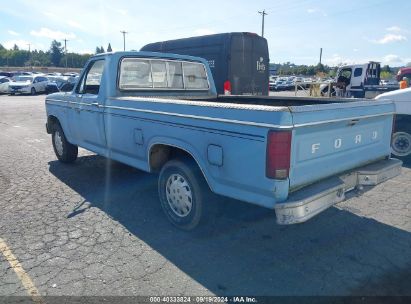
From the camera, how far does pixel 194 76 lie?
589 cm

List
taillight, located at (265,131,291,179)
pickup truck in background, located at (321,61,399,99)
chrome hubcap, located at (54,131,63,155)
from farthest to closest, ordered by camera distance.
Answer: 1. pickup truck in background, located at (321,61,399,99)
2. chrome hubcap, located at (54,131,63,155)
3. taillight, located at (265,131,291,179)

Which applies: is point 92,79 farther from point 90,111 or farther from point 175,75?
point 175,75

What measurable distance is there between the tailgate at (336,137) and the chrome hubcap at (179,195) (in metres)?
1.34

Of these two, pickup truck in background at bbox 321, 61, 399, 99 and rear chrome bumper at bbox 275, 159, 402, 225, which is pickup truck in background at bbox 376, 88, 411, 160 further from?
pickup truck in background at bbox 321, 61, 399, 99

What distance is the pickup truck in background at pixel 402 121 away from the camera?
665 cm

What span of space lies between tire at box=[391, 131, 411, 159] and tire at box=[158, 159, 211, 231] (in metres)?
5.25

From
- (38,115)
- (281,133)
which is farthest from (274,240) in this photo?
(38,115)

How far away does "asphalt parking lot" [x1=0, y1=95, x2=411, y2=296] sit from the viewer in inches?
119

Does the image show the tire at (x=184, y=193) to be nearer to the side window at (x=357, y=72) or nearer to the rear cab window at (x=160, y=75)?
the rear cab window at (x=160, y=75)

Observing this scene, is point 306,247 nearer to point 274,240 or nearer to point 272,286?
point 274,240

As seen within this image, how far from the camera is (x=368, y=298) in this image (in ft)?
9.27

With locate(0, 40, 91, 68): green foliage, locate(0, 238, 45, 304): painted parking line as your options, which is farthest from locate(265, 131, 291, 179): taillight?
locate(0, 40, 91, 68): green foliage

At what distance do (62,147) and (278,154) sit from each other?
17.2 feet

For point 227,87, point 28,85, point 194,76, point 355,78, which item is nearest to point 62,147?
point 194,76
